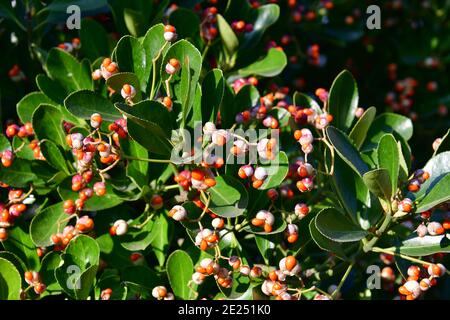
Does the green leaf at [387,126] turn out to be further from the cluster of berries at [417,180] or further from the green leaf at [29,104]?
the green leaf at [29,104]

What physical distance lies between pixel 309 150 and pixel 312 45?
1038mm

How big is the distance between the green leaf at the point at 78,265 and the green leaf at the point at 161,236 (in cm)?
17

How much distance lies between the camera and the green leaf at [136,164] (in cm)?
166

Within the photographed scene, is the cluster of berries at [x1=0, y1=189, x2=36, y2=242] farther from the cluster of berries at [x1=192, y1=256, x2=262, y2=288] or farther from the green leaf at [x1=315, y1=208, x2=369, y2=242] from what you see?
the green leaf at [x1=315, y1=208, x2=369, y2=242]

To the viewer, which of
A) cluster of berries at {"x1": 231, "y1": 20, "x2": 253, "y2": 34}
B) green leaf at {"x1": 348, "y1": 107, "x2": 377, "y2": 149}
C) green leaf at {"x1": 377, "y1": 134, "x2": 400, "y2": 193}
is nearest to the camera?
green leaf at {"x1": 377, "y1": 134, "x2": 400, "y2": 193}

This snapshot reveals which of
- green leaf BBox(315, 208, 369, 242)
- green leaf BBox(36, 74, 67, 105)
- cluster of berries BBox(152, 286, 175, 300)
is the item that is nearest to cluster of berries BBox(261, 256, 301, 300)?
green leaf BBox(315, 208, 369, 242)

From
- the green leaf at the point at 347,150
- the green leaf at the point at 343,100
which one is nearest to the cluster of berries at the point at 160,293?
the green leaf at the point at 347,150

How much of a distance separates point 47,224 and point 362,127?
2.76 ft

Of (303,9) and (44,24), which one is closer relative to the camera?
(44,24)

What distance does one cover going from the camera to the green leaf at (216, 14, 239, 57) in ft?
6.24

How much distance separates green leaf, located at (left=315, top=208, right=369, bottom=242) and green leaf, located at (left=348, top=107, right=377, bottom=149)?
286 millimetres

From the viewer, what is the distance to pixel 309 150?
1610mm

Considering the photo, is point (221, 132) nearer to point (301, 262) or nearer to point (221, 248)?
point (221, 248)
